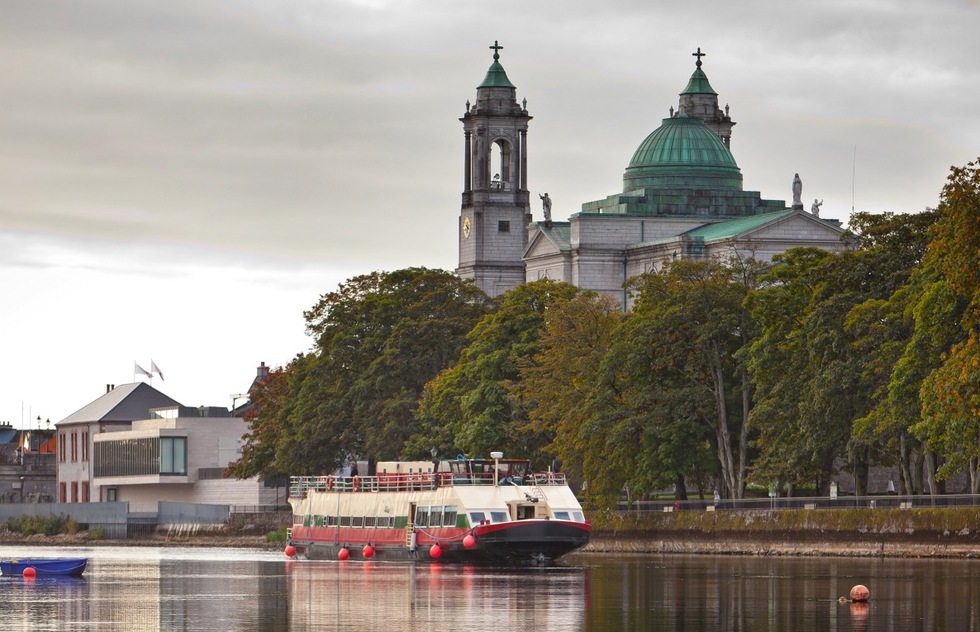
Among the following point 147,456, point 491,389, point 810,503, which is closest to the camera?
point 810,503

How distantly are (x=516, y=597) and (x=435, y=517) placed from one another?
91.5 feet

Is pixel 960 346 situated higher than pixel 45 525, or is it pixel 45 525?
pixel 960 346

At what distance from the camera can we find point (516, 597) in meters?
67.8

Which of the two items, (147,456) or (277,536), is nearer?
(277,536)

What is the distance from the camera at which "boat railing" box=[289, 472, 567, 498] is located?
310 ft

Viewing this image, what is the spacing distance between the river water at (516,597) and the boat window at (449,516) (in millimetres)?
2266

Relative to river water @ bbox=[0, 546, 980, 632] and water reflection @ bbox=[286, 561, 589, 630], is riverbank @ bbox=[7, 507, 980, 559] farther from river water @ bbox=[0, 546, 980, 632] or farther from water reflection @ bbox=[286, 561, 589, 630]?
water reflection @ bbox=[286, 561, 589, 630]

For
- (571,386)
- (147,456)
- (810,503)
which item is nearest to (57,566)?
(810,503)

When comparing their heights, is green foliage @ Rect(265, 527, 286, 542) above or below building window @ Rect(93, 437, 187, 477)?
below

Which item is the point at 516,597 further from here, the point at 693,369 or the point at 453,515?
the point at 693,369

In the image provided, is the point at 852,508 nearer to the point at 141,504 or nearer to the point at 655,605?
the point at 655,605

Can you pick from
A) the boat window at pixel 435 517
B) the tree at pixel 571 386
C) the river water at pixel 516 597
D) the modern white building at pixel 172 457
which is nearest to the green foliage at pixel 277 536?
the tree at pixel 571 386

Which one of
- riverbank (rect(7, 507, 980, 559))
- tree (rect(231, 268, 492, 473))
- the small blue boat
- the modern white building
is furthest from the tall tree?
the modern white building

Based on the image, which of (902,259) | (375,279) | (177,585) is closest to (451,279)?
(375,279)
